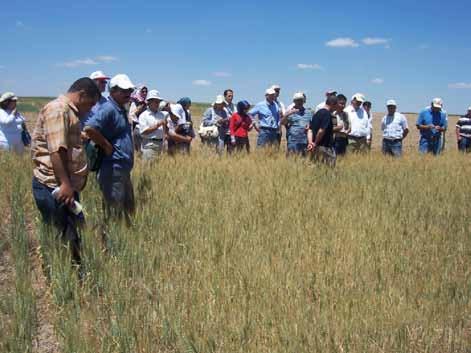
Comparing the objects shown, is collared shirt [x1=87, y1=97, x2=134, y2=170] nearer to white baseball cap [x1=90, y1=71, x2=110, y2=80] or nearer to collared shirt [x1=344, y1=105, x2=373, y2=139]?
white baseball cap [x1=90, y1=71, x2=110, y2=80]

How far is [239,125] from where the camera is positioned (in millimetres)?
9172

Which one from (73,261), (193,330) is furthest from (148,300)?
(73,261)

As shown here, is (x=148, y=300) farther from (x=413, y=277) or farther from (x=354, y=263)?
(x=413, y=277)

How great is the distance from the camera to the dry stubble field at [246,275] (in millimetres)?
2500

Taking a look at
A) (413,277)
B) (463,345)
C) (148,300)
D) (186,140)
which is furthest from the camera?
(186,140)

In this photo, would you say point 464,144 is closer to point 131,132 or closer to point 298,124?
point 298,124

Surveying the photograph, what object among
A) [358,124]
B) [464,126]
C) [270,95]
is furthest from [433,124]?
[270,95]

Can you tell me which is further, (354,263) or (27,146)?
(27,146)

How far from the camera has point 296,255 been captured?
3678 millimetres

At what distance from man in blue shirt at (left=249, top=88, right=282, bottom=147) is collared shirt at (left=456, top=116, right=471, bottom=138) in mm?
4967

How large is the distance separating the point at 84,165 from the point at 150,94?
11.4 ft

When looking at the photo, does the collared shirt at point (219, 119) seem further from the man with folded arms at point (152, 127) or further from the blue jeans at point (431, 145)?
the blue jeans at point (431, 145)

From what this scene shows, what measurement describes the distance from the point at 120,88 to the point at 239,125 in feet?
16.7

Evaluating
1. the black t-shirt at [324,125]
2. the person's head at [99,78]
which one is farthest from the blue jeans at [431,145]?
the person's head at [99,78]
